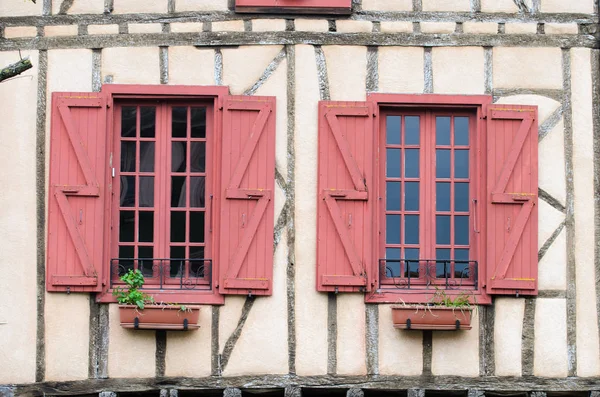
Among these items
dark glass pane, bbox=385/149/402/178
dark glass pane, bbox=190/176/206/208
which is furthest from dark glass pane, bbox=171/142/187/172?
dark glass pane, bbox=385/149/402/178

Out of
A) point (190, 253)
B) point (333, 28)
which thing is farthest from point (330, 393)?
point (333, 28)

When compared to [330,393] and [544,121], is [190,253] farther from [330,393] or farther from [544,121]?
[544,121]

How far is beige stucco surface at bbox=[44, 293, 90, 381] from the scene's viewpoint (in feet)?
28.5

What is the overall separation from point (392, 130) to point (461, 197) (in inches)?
29.5

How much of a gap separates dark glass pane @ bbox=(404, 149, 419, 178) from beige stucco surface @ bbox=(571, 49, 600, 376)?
3.96 ft

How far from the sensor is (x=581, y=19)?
901 cm

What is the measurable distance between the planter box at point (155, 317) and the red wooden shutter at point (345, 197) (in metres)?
1.06

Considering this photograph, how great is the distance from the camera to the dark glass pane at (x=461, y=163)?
29.6 ft

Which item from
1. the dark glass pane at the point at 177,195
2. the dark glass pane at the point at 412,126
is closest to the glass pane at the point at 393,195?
the dark glass pane at the point at 412,126

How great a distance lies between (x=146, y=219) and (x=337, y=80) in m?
1.82

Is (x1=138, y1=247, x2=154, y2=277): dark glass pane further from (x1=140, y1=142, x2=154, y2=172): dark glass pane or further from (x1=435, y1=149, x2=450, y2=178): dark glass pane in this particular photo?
(x1=435, y1=149, x2=450, y2=178): dark glass pane

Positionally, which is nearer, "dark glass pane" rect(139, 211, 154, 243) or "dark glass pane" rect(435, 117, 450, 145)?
"dark glass pane" rect(139, 211, 154, 243)

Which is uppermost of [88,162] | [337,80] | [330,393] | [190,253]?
[337,80]

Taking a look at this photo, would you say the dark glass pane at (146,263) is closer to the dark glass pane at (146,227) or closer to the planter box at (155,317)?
the dark glass pane at (146,227)
